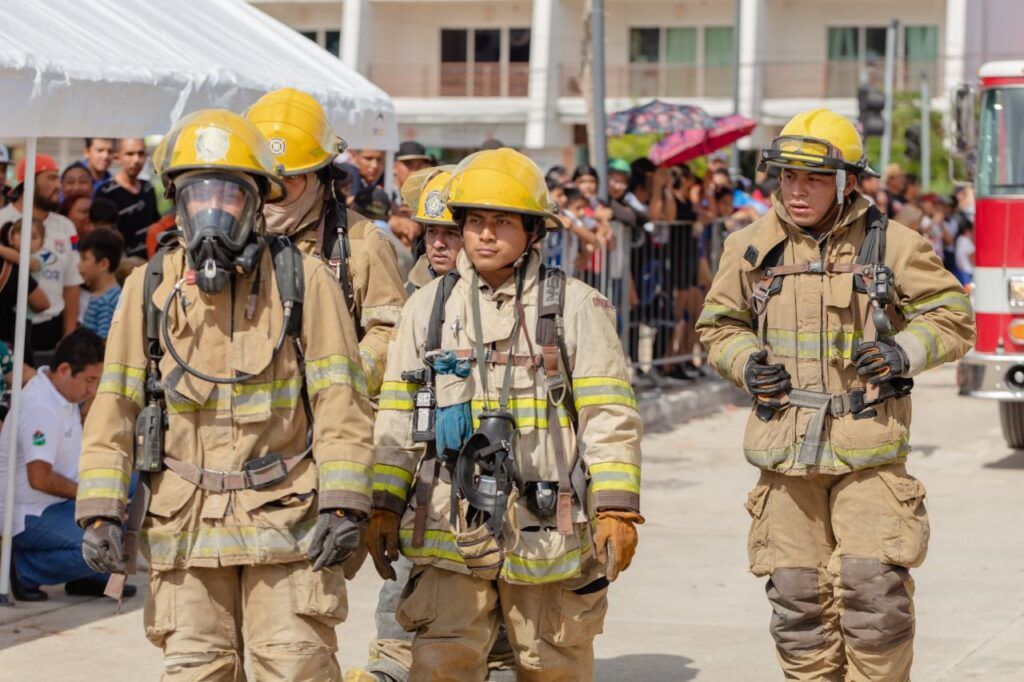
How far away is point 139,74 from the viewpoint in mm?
8922

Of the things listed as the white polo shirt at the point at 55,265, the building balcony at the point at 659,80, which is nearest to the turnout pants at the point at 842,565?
the white polo shirt at the point at 55,265

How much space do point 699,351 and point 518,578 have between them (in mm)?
11536

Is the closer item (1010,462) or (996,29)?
(1010,462)

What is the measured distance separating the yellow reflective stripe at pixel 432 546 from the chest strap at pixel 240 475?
19.7 inches

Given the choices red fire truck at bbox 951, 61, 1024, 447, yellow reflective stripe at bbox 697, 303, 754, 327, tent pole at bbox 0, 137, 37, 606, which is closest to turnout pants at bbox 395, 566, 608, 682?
yellow reflective stripe at bbox 697, 303, 754, 327

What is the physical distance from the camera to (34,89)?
7898 mm

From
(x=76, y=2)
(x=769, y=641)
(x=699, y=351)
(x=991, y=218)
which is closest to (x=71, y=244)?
(x=76, y=2)

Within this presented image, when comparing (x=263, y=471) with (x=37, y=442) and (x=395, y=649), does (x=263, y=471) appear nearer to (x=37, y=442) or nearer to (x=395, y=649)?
(x=395, y=649)

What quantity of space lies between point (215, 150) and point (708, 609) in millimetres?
4259

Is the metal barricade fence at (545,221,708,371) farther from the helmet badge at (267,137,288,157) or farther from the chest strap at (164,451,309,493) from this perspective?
the chest strap at (164,451,309,493)

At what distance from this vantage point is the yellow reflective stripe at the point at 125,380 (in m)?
5.06

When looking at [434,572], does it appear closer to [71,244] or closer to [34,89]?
[34,89]

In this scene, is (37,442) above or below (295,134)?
below

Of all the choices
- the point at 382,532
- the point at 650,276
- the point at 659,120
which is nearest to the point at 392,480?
the point at 382,532
